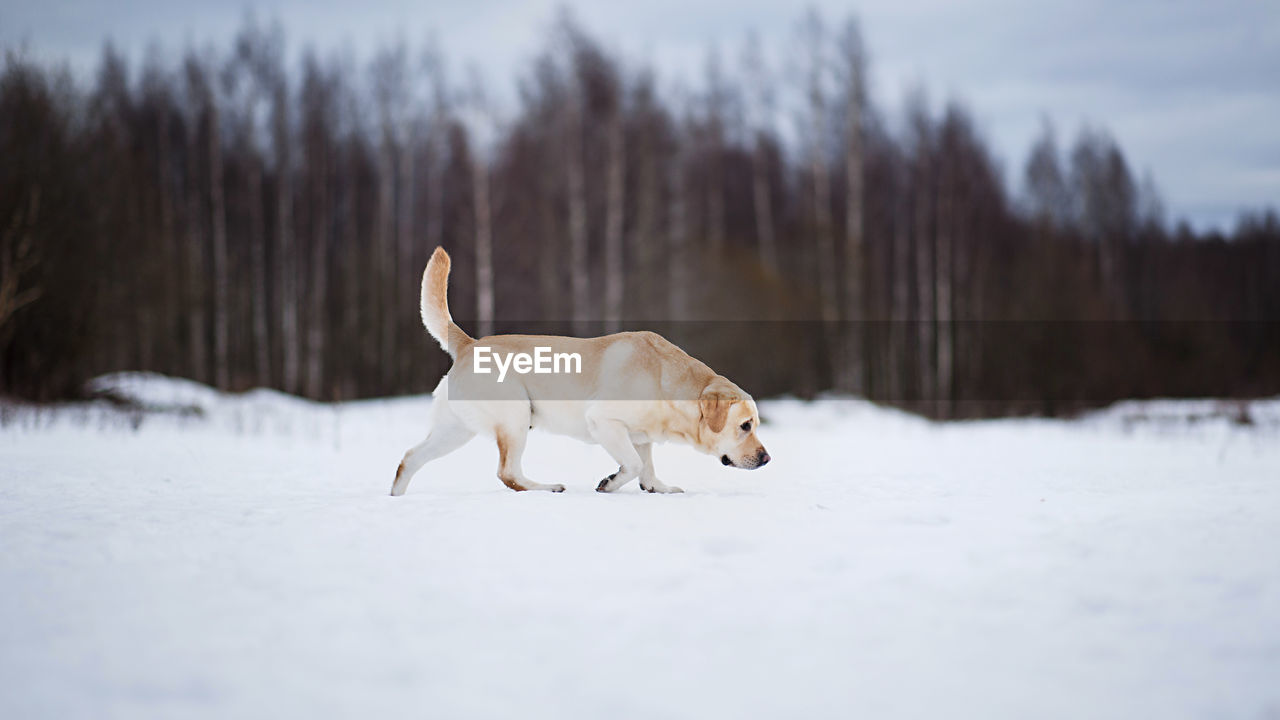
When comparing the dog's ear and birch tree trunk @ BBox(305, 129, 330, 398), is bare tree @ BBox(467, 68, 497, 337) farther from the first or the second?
the dog's ear

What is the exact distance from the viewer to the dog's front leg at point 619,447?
208 inches

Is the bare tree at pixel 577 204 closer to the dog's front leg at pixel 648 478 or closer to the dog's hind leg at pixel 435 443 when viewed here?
the dog's front leg at pixel 648 478

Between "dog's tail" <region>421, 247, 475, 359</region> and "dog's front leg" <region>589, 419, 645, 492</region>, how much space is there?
105 centimetres

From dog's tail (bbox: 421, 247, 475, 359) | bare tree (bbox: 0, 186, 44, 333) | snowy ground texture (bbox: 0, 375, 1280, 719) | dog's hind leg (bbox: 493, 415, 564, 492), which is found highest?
bare tree (bbox: 0, 186, 44, 333)

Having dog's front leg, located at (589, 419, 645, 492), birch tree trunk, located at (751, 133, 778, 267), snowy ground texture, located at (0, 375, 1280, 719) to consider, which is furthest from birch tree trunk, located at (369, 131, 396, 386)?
dog's front leg, located at (589, 419, 645, 492)

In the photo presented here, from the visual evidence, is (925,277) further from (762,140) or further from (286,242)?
(286,242)

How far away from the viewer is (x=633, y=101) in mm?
19875

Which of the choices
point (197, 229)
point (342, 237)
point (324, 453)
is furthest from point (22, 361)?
point (342, 237)

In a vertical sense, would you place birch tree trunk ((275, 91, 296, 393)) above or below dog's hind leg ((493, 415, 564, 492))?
above

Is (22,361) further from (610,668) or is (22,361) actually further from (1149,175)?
(1149,175)

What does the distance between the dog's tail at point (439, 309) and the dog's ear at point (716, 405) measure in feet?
5.19

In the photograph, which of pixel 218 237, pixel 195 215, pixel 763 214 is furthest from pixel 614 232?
pixel 195 215

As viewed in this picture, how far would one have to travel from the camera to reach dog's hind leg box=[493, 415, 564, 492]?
540 cm

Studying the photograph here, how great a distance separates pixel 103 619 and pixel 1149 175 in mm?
41189
